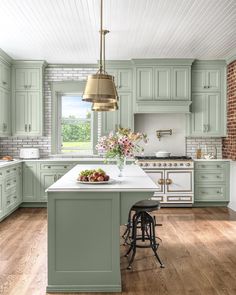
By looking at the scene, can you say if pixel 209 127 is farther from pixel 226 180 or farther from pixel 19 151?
pixel 19 151

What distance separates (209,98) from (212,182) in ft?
5.42

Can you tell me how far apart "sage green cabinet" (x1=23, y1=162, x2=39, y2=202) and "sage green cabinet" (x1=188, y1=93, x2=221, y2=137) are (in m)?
3.20

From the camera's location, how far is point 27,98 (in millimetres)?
7828

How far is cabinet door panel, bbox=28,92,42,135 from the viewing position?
7832 mm

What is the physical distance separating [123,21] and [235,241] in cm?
323

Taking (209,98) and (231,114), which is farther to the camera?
(209,98)

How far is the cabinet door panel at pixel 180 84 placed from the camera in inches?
305

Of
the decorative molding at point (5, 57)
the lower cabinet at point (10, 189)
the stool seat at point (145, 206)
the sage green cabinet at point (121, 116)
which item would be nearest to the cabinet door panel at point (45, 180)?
the lower cabinet at point (10, 189)

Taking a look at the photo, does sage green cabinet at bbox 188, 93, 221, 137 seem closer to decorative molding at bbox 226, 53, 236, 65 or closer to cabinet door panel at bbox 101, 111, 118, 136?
decorative molding at bbox 226, 53, 236, 65

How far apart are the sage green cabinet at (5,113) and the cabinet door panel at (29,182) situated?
29.7 inches

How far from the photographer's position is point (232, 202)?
7.53 meters

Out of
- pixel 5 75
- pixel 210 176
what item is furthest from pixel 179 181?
pixel 5 75

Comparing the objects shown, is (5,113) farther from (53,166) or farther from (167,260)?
(167,260)

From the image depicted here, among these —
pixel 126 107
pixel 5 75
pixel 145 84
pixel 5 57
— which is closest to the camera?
pixel 5 57
